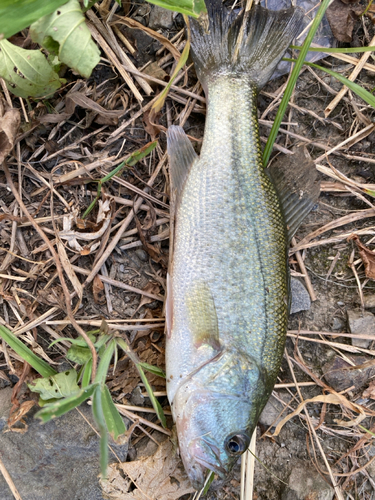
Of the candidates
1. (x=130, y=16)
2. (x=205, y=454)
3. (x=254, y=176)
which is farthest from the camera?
(x=130, y=16)

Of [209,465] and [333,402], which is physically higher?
[209,465]

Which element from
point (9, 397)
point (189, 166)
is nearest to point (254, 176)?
point (189, 166)

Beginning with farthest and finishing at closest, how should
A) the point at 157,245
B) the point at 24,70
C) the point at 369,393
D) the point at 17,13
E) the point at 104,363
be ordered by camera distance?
the point at 369,393 < the point at 157,245 < the point at 24,70 < the point at 104,363 < the point at 17,13

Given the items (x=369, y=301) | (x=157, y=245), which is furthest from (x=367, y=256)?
(x=157, y=245)

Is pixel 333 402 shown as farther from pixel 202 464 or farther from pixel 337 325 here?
pixel 202 464

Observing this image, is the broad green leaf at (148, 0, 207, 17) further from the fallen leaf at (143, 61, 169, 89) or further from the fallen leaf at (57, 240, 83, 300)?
the fallen leaf at (57, 240, 83, 300)

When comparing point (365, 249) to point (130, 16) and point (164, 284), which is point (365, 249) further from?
point (130, 16)

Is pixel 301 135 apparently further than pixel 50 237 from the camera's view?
Yes
